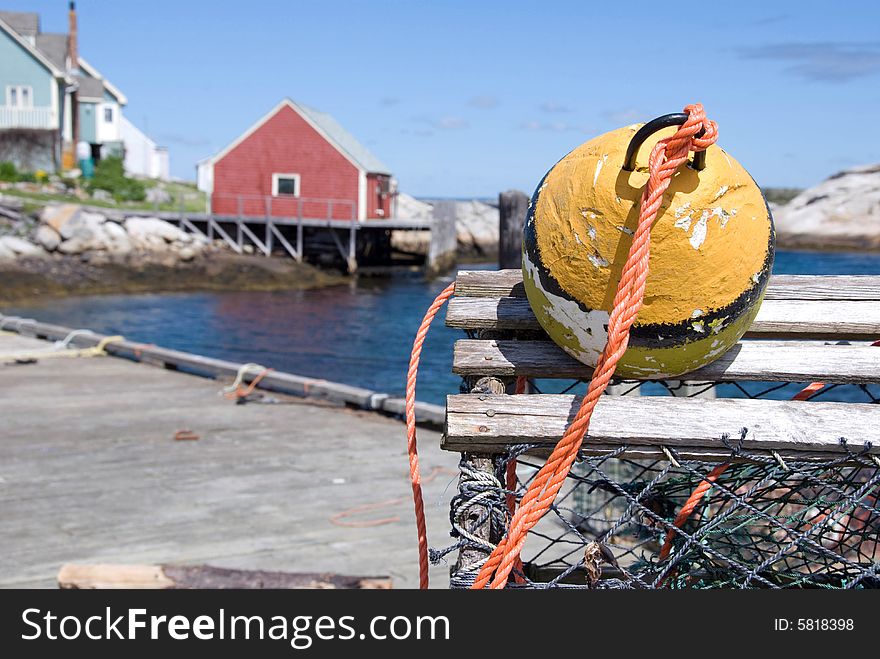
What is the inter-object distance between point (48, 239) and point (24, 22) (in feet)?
103

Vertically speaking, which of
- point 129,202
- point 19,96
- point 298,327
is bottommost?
point 298,327

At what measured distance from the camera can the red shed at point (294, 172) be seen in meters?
45.5

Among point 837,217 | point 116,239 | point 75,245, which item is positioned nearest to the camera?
point 75,245

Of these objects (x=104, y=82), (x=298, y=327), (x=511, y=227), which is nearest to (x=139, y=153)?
(x=104, y=82)

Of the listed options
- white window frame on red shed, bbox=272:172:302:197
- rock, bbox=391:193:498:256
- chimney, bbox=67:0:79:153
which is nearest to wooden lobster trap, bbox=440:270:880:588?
white window frame on red shed, bbox=272:172:302:197

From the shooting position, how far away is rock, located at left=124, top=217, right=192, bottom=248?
4084 cm

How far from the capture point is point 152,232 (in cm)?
4141

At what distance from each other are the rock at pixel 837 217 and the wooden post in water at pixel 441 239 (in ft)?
89.1

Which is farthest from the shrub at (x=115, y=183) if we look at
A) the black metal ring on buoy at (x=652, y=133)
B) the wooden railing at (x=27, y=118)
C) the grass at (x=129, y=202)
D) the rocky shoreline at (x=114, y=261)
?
the black metal ring on buoy at (x=652, y=133)

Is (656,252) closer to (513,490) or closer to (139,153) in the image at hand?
(513,490)

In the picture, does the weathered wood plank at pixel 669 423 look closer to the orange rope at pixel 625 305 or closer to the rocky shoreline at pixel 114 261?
the orange rope at pixel 625 305

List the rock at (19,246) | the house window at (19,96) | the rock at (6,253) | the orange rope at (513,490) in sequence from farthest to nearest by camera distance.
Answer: the house window at (19,96)
the rock at (19,246)
the rock at (6,253)
the orange rope at (513,490)

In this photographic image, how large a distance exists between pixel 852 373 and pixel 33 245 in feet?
127
